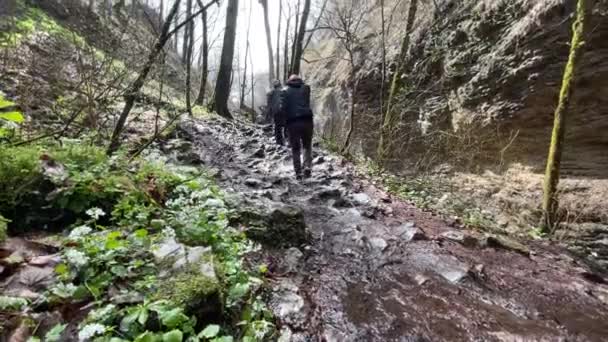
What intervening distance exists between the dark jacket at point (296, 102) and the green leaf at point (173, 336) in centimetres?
508

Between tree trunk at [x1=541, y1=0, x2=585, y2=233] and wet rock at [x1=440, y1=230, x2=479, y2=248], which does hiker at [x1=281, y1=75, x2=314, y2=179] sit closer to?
wet rock at [x1=440, y1=230, x2=479, y2=248]

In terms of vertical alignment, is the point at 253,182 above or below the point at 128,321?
above

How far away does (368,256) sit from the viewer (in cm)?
365

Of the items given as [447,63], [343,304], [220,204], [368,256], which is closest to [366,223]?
[368,256]

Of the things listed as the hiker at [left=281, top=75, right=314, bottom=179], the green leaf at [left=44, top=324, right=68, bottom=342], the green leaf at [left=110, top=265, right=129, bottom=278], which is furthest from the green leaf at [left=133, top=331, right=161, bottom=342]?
the hiker at [left=281, top=75, right=314, bottom=179]

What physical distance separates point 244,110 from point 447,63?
12144mm

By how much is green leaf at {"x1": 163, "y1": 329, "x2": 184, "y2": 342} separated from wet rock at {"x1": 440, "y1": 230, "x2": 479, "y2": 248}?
359 cm

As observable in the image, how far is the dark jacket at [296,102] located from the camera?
6363 mm

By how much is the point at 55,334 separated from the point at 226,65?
1195 centimetres

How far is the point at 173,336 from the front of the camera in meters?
1.57

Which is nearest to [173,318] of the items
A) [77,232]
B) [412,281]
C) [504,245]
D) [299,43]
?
[77,232]

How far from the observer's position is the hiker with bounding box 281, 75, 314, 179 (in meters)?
6.32

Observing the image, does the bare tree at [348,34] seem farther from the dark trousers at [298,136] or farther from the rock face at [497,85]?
the dark trousers at [298,136]

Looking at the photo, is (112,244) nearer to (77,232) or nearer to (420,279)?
(77,232)
